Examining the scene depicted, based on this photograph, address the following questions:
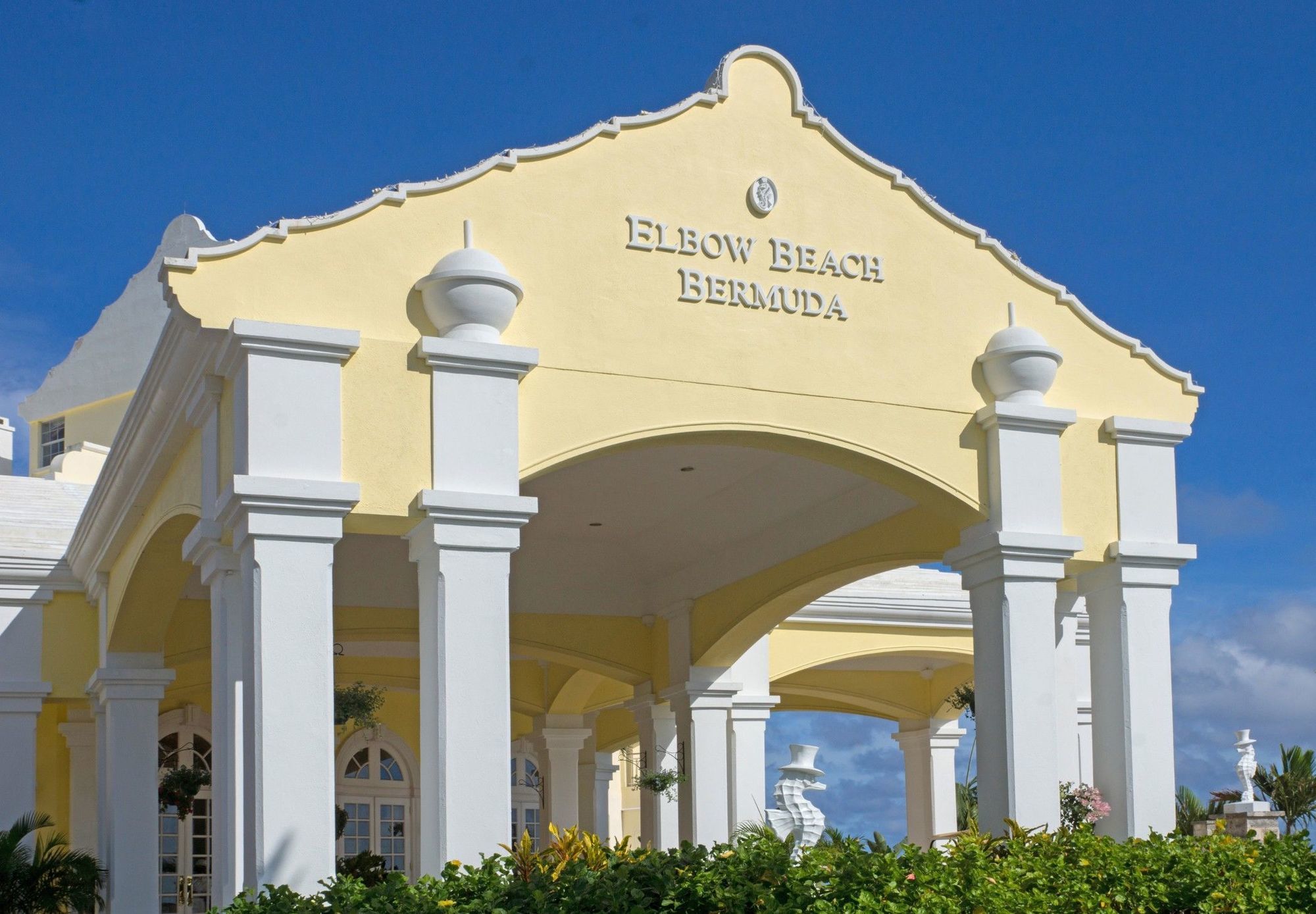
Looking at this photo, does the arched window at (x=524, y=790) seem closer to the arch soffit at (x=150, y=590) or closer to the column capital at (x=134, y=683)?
the column capital at (x=134, y=683)

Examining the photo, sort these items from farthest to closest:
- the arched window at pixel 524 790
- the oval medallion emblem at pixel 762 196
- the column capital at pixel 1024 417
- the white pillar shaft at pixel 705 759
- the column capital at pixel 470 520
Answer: the arched window at pixel 524 790 < the white pillar shaft at pixel 705 759 < the column capital at pixel 1024 417 < the oval medallion emblem at pixel 762 196 < the column capital at pixel 470 520

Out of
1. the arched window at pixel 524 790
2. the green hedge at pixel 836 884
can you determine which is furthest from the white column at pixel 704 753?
the arched window at pixel 524 790

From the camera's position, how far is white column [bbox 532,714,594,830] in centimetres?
2280

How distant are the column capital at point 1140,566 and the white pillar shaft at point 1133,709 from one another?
0.23ft

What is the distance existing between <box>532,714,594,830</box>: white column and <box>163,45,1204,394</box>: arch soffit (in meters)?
11.5

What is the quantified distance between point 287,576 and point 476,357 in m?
1.99

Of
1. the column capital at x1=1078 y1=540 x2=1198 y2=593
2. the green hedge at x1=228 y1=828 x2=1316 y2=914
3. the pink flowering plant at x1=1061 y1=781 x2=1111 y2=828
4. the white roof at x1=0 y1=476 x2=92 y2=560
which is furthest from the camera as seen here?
the white roof at x1=0 y1=476 x2=92 y2=560

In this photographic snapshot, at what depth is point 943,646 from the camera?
70.9 ft

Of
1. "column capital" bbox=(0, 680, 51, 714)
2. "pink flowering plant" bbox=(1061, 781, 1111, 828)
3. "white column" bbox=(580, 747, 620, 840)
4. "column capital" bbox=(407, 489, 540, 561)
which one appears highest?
"column capital" bbox=(407, 489, 540, 561)

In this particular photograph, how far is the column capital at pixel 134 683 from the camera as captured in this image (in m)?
16.1

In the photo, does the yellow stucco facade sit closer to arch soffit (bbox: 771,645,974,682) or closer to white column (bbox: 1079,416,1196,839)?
white column (bbox: 1079,416,1196,839)

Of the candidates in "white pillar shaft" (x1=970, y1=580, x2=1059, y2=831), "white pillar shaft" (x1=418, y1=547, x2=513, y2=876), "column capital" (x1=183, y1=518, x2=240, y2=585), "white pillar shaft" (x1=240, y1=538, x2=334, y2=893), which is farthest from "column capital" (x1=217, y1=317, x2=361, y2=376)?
"white pillar shaft" (x1=970, y1=580, x2=1059, y2=831)

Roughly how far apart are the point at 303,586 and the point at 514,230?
3039mm

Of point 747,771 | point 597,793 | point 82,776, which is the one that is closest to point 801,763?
point 747,771
